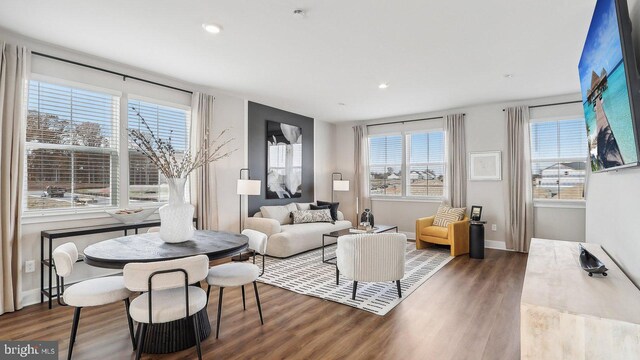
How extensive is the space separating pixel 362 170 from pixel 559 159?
3.64 meters

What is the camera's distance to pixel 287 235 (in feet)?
15.9

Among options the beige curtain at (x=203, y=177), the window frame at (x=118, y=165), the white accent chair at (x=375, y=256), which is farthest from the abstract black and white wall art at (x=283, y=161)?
the white accent chair at (x=375, y=256)

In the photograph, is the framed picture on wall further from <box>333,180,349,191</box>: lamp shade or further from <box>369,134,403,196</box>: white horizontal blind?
<box>333,180,349,191</box>: lamp shade

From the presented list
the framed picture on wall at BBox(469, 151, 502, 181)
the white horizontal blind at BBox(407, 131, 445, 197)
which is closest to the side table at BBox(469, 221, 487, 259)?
the framed picture on wall at BBox(469, 151, 502, 181)

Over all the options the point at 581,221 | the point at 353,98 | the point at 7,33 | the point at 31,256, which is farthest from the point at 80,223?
the point at 581,221

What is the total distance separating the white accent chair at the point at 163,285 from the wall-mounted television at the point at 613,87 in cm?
230

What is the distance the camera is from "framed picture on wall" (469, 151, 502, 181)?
5621mm

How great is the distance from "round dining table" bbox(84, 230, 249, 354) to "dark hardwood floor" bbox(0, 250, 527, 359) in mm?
86

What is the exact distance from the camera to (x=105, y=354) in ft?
7.28

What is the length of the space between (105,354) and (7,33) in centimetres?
316

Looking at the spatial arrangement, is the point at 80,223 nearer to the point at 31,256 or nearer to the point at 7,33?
the point at 31,256

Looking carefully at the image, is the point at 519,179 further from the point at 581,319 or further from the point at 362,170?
the point at 581,319

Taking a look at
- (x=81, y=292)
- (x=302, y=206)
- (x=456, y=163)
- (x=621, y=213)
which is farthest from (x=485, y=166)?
(x=81, y=292)

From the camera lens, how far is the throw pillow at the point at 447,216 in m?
5.53
